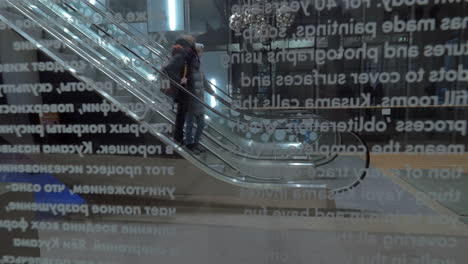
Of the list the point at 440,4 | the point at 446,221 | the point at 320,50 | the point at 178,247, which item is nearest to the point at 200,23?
the point at 320,50

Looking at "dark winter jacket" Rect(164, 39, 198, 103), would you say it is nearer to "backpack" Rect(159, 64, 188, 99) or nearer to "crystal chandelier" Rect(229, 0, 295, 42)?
"backpack" Rect(159, 64, 188, 99)

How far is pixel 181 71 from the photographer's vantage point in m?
1.83

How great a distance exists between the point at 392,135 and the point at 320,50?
51cm

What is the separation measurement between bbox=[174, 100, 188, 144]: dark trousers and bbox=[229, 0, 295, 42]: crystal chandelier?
0.79 metres

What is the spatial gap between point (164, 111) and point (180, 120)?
0.27 m

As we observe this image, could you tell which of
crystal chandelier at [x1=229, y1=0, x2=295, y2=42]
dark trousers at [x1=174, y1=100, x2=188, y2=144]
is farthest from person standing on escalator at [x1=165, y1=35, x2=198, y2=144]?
crystal chandelier at [x1=229, y1=0, x2=295, y2=42]

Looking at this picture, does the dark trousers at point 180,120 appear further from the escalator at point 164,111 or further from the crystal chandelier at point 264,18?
the crystal chandelier at point 264,18

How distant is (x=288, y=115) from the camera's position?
1480mm

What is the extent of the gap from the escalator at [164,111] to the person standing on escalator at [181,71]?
0.07 metres

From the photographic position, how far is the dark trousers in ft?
6.37

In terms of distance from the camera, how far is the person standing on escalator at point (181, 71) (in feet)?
5.62

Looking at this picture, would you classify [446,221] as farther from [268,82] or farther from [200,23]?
[200,23]

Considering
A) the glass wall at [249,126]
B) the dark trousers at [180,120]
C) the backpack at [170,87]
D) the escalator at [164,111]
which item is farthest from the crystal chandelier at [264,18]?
the dark trousers at [180,120]

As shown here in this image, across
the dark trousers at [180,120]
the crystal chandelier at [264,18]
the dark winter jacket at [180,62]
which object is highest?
the crystal chandelier at [264,18]
